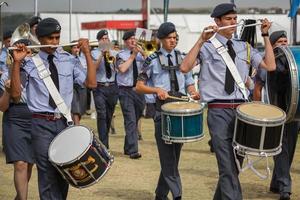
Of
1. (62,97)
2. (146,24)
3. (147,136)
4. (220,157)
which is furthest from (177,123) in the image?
(146,24)

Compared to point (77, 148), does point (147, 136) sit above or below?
below

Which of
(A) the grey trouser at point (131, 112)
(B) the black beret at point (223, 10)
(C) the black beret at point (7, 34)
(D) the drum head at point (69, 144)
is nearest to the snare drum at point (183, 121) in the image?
(B) the black beret at point (223, 10)

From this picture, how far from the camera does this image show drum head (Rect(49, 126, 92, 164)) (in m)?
5.36

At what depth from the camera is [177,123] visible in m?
6.36

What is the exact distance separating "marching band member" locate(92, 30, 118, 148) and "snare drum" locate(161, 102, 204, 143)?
5179 mm

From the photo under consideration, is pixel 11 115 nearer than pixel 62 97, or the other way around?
pixel 62 97

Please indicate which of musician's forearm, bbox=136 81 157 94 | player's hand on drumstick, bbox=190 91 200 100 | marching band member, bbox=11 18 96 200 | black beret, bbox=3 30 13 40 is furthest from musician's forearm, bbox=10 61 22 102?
black beret, bbox=3 30 13 40

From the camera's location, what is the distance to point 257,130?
557 cm

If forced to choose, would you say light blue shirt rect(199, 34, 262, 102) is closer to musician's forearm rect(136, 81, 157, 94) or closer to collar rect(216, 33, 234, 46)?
collar rect(216, 33, 234, 46)

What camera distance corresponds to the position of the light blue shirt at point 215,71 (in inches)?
236

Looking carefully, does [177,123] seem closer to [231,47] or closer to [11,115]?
[231,47]

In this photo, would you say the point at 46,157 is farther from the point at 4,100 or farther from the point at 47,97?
the point at 4,100

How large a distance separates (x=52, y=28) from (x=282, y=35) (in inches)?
135

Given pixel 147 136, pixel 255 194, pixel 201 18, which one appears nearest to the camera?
pixel 255 194
